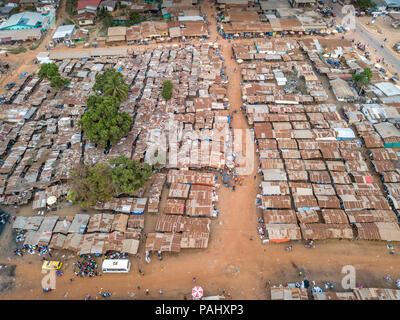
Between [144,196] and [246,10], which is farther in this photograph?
[246,10]

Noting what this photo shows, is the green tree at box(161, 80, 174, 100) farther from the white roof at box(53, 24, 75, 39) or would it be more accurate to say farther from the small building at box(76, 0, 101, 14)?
the small building at box(76, 0, 101, 14)

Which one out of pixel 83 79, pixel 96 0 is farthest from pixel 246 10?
pixel 83 79

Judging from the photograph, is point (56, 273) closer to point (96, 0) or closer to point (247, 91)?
point (247, 91)

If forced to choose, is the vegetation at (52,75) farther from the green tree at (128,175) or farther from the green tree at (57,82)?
the green tree at (128,175)

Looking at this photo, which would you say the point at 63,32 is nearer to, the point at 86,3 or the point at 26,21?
the point at 26,21

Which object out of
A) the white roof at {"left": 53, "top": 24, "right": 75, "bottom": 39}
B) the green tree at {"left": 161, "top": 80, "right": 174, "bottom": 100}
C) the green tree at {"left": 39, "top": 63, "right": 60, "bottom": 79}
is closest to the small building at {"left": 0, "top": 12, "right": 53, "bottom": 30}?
the white roof at {"left": 53, "top": 24, "right": 75, "bottom": 39}

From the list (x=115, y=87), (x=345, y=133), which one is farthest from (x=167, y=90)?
(x=345, y=133)

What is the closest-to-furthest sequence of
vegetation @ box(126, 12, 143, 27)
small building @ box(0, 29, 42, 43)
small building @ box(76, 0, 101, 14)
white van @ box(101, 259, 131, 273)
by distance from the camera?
white van @ box(101, 259, 131, 273) < small building @ box(0, 29, 42, 43) < vegetation @ box(126, 12, 143, 27) < small building @ box(76, 0, 101, 14)
